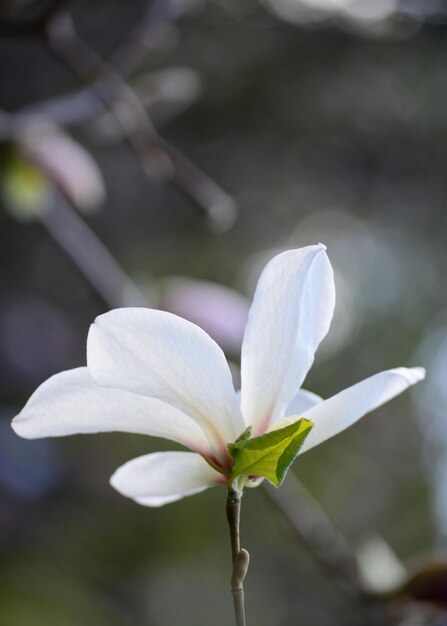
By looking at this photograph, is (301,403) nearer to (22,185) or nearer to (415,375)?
(415,375)

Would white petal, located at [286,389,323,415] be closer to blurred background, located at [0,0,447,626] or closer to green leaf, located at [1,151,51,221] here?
green leaf, located at [1,151,51,221]

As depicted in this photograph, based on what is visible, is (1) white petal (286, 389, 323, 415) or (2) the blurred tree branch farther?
(2) the blurred tree branch

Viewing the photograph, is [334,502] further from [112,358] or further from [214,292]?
[112,358]

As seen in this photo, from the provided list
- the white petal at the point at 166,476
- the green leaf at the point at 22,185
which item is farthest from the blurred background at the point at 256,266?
the white petal at the point at 166,476

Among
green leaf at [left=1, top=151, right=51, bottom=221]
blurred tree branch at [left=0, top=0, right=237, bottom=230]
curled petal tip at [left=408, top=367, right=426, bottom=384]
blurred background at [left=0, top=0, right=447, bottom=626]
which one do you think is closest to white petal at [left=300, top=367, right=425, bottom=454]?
curled petal tip at [left=408, top=367, right=426, bottom=384]

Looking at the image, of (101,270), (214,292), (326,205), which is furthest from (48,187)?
(326,205)

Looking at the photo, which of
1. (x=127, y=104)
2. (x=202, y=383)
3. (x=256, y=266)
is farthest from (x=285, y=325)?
(x=256, y=266)

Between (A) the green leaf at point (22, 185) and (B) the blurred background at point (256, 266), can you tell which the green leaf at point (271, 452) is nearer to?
(A) the green leaf at point (22, 185)

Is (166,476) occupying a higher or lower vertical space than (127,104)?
lower
